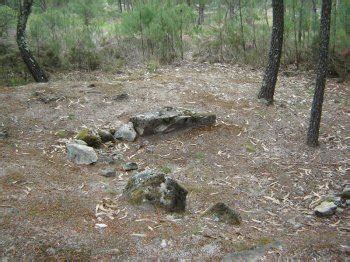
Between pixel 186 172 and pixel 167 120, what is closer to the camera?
pixel 186 172

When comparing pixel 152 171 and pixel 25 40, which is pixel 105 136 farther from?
pixel 25 40

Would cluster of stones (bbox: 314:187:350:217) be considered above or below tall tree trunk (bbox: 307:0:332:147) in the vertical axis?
below

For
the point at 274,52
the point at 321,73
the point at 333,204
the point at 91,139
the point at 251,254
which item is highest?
the point at 274,52

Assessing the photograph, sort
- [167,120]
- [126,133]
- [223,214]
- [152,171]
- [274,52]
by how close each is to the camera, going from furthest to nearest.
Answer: [274,52] → [167,120] → [126,133] → [152,171] → [223,214]

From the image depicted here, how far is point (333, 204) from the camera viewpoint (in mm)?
5293

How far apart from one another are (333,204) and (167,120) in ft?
10.8

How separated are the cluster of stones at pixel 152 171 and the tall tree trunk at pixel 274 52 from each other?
178 cm

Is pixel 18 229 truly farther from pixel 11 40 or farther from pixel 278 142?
pixel 11 40

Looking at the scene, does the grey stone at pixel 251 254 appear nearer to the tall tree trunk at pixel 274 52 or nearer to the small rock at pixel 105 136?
the small rock at pixel 105 136

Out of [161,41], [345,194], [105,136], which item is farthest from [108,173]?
[161,41]

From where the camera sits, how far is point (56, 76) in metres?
12.3

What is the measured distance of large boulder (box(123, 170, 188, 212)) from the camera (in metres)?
4.88

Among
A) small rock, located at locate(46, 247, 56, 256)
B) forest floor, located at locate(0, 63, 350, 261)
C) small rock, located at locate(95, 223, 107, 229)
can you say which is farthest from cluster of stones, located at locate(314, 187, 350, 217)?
small rock, located at locate(46, 247, 56, 256)

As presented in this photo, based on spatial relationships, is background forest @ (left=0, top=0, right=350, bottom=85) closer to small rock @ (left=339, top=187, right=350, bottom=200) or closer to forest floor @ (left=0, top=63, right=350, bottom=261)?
forest floor @ (left=0, top=63, right=350, bottom=261)
